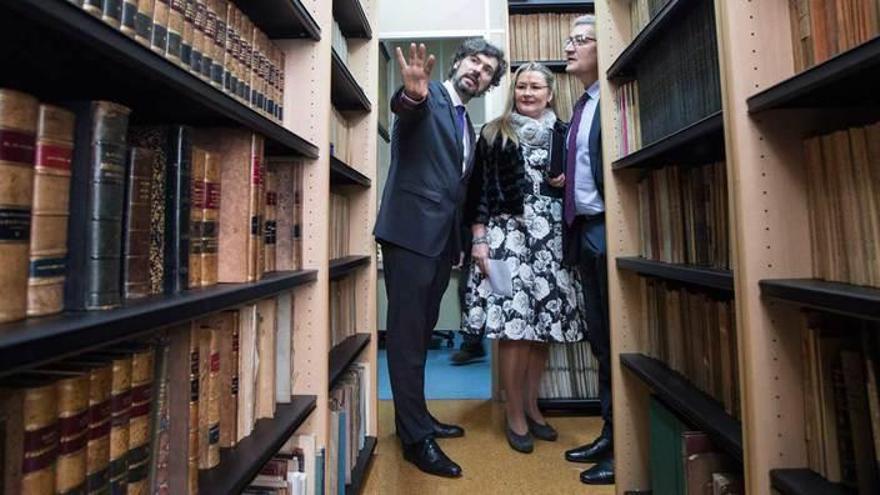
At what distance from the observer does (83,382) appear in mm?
558

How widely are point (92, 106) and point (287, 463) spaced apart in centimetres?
85

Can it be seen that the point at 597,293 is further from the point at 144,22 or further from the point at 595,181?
the point at 144,22

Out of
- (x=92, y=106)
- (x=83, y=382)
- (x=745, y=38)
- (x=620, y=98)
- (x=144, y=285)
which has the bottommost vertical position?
(x=83, y=382)

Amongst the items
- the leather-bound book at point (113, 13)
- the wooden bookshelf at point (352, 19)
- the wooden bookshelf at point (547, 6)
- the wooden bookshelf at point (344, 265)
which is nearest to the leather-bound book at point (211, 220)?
the leather-bound book at point (113, 13)

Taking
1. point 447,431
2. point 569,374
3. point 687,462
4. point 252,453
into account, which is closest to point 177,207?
point 252,453

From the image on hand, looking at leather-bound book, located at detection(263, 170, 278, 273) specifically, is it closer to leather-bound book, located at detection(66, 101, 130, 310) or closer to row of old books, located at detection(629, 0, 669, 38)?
leather-bound book, located at detection(66, 101, 130, 310)

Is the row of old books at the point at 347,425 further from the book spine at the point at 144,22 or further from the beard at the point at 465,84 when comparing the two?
the beard at the point at 465,84

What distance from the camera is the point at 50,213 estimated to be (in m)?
0.54

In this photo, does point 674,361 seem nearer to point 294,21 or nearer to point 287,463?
point 287,463

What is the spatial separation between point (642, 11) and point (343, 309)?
55.3 inches

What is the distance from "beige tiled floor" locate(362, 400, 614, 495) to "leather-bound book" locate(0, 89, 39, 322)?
134 cm

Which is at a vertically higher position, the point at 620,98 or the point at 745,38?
the point at 620,98

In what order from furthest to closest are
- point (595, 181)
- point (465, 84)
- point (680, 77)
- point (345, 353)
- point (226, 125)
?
point (465, 84)
point (595, 181)
point (345, 353)
point (680, 77)
point (226, 125)

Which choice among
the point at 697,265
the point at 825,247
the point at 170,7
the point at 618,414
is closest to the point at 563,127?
the point at 697,265
